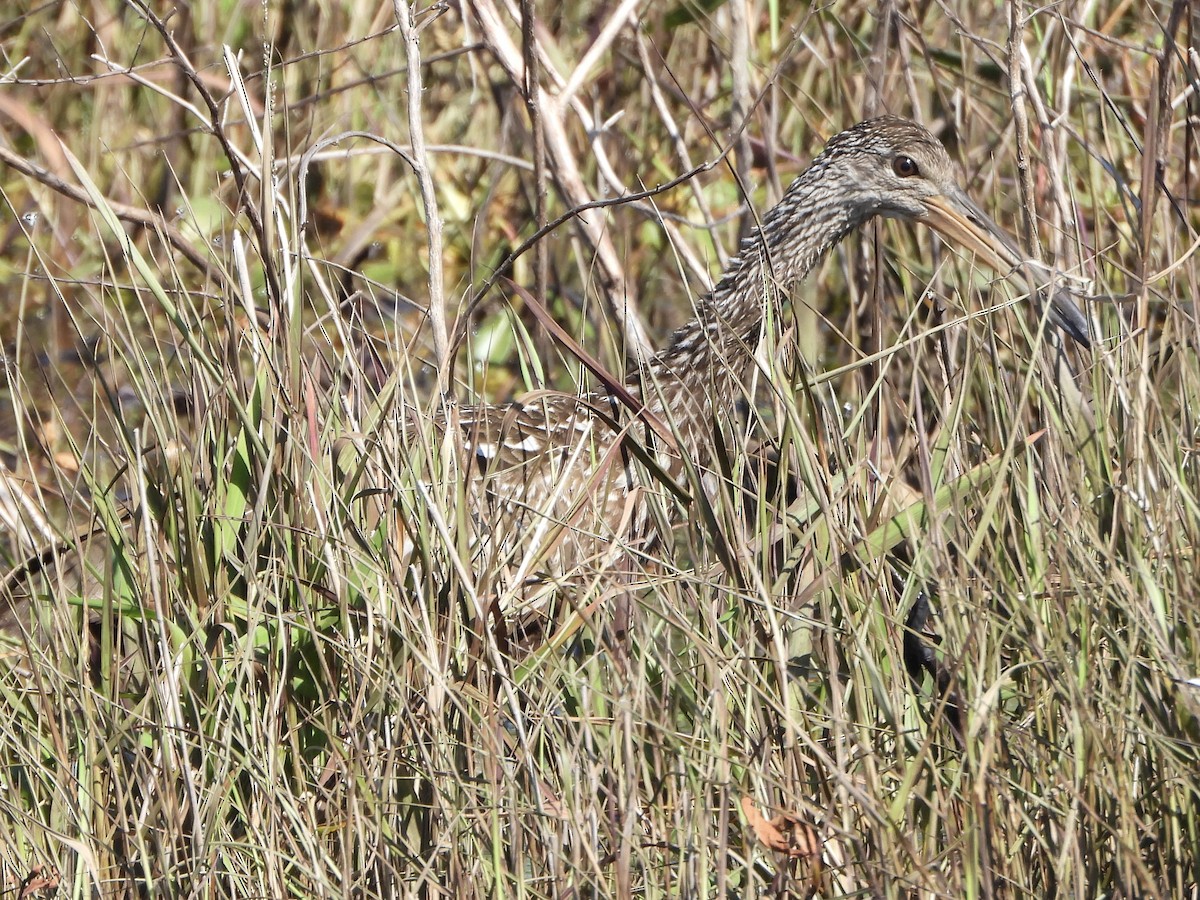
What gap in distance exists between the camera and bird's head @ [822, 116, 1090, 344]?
375cm

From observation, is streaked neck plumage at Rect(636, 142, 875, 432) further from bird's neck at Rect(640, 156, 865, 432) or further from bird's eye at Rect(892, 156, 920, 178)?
bird's eye at Rect(892, 156, 920, 178)

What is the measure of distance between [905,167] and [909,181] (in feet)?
0.11

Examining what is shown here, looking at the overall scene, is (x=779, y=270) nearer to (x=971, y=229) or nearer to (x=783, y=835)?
(x=971, y=229)

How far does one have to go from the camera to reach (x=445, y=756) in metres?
2.19

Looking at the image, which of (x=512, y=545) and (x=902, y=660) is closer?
(x=902, y=660)

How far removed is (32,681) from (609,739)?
3.32 feet

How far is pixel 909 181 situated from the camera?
3.81 metres

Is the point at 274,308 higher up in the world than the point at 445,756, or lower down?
higher up

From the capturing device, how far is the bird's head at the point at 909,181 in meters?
3.75

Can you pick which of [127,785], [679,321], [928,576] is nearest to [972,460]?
[928,576]

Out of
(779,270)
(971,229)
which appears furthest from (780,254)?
(971,229)

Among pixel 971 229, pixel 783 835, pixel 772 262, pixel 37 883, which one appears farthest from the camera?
pixel 772 262

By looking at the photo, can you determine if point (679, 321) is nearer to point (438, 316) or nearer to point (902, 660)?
point (438, 316)

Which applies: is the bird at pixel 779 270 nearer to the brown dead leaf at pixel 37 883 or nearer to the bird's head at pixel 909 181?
the bird's head at pixel 909 181
